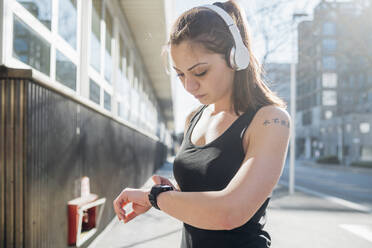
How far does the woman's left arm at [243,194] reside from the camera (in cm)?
94

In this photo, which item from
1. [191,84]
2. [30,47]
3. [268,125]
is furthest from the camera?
[30,47]

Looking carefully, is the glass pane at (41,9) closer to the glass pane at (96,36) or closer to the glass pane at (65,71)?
the glass pane at (65,71)

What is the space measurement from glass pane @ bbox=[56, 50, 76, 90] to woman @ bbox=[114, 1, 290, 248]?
2.94 metres

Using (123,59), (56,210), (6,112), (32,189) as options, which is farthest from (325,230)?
(123,59)

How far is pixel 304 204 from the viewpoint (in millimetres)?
8430

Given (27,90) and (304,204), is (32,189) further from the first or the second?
(304,204)

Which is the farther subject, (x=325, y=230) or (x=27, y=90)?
(x=325, y=230)

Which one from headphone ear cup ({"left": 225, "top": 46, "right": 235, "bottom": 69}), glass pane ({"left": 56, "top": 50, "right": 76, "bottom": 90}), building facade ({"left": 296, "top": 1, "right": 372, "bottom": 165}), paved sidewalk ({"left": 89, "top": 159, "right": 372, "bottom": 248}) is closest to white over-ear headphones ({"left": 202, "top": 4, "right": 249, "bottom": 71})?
headphone ear cup ({"left": 225, "top": 46, "right": 235, "bottom": 69})

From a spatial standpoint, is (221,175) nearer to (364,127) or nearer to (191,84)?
(191,84)

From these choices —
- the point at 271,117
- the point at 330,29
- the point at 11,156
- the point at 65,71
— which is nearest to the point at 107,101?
the point at 65,71

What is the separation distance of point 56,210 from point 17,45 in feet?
4.77

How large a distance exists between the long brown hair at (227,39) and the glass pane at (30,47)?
2062mm

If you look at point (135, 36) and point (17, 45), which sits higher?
point (135, 36)

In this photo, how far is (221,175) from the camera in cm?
116
